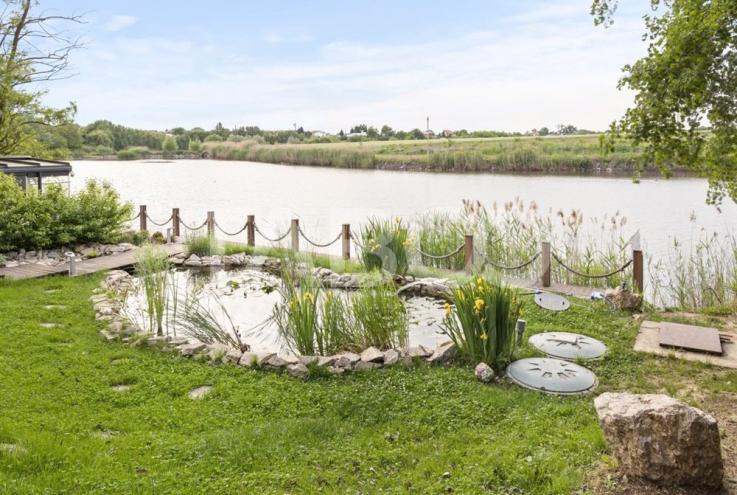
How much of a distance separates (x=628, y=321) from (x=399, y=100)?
24.7 metres

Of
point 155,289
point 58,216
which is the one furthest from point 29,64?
point 155,289

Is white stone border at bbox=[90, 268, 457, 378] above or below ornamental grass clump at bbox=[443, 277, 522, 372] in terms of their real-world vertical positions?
below

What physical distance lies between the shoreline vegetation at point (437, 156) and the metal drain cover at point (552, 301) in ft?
49.5

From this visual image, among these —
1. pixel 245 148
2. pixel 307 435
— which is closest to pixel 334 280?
pixel 307 435

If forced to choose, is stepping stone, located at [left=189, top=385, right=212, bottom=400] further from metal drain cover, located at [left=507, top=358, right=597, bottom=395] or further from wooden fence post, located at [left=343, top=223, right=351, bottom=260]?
wooden fence post, located at [left=343, top=223, right=351, bottom=260]

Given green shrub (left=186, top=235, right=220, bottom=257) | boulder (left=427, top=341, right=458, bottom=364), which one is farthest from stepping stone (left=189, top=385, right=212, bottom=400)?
green shrub (left=186, top=235, right=220, bottom=257)

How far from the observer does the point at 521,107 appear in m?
22.4

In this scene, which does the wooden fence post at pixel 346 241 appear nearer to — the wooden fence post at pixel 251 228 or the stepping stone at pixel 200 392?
the wooden fence post at pixel 251 228

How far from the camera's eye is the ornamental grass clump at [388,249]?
27.6 ft

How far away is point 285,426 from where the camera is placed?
3658mm

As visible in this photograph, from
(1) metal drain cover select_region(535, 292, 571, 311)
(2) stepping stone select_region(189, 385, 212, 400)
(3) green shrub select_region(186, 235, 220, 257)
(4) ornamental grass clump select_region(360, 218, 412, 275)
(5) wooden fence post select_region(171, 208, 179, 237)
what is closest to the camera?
(2) stepping stone select_region(189, 385, 212, 400)

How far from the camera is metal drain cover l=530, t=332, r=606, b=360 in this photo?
16.3 feet

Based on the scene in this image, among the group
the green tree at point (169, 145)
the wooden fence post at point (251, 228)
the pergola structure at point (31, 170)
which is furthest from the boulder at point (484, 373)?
the green tree at point (169, 145)

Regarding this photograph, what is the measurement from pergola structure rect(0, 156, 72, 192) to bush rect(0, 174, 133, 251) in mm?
1531
